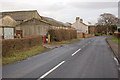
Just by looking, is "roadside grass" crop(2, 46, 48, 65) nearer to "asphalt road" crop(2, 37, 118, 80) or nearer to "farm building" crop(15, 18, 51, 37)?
"asphalt road" crop(2, 37, 118, 80)

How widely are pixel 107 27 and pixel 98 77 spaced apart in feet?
329

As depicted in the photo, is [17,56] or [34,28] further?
[34,28]

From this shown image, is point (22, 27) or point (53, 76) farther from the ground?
point (22, 27)

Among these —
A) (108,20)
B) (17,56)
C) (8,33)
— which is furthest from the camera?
(108,20)

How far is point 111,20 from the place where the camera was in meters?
106

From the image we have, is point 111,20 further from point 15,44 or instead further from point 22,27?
point 15,44

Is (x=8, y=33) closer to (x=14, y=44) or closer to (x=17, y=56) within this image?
(x=14, y=44)

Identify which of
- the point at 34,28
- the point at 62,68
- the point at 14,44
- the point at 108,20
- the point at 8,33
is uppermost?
the point at 108,20

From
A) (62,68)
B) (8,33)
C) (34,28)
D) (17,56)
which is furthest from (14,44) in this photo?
(34,28)

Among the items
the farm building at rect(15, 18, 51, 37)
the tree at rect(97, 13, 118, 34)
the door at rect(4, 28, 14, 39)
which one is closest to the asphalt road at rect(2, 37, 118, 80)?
the door at rect(4, 28, 14, 39)

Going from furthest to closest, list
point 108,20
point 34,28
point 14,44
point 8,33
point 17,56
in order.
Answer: point 108,20 → point 34,28 → point 8,33 → point 14,44 → point 17,56

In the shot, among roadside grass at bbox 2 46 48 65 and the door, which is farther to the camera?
the door

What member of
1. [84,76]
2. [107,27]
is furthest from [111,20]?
[84,76]

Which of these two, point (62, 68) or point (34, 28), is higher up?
point (34, 28)
